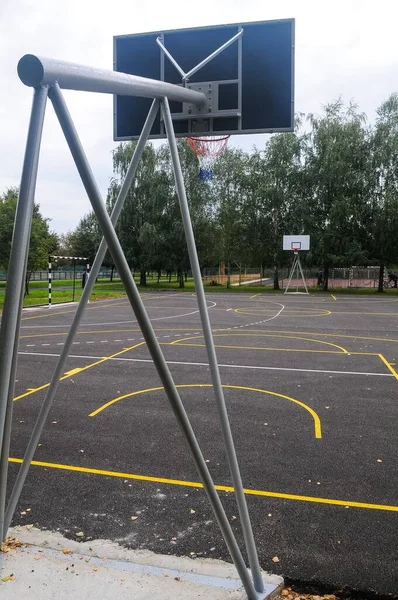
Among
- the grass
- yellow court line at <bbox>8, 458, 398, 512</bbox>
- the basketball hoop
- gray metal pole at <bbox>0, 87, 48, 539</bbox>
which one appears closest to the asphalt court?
yellow court line at <bbox>8, 458, 398, 512</bbox>

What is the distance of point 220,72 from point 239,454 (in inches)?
162

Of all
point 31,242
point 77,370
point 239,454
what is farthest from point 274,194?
point 239,454

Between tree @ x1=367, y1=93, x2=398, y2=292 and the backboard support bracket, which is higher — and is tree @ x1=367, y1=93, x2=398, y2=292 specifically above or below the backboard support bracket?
above

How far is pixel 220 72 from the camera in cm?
418

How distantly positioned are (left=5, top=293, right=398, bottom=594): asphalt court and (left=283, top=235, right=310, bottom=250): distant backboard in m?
24.4

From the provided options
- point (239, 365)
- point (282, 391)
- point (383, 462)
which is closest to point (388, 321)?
point (239, 365)

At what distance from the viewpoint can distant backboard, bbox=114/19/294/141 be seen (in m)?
4.09

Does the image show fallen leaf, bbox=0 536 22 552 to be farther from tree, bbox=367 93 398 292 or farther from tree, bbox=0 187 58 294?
tree, bbox=367 93 398 292

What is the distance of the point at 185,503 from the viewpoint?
484 cm

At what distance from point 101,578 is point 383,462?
11.9ft

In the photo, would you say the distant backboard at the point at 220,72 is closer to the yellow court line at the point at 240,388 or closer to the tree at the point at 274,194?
the yellow court line at the point at 240,388

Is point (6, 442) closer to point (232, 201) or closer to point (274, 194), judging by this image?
point (274, 194)

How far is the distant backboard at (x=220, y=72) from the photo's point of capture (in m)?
4.09

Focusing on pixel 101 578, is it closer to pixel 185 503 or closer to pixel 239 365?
pixel 185 503
